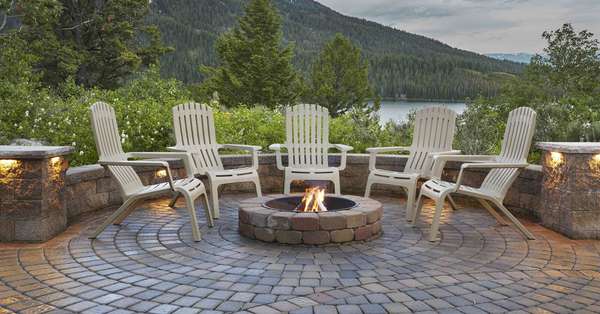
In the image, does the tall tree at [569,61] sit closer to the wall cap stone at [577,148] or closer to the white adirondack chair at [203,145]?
the wall cap stone at [577,148]

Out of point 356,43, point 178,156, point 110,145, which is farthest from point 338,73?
point 110,145

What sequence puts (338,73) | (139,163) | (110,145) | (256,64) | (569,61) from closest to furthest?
(139,163) → (110,145) → (569,61) → (256,64) → (338,73)

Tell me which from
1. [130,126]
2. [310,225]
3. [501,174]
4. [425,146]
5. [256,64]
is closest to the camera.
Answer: [310,225]

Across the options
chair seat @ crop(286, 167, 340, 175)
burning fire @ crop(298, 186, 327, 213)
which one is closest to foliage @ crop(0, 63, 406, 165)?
chair seat @ crop(286, 167, 340, 175)

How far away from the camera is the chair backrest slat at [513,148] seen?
4160 millimetres

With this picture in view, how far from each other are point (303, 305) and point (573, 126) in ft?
17.6

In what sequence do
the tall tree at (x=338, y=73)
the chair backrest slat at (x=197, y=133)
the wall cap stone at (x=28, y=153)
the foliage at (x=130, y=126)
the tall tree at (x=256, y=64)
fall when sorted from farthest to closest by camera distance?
the tall tree at (x=338, y=73) → the tall tree at (x=256, y=64) → the foliage at (x=130, y=126) → the chair backrest slat at (x=197, y=133) → the wall cap stone at (x=28, y=153)

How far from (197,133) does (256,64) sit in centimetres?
2831

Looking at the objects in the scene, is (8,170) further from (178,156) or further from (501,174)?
(501,174)

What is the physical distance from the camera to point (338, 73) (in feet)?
141

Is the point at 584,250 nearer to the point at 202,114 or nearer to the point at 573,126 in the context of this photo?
the point at 573,126

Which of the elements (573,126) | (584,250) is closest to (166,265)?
(584,250)

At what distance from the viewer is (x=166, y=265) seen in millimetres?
3307

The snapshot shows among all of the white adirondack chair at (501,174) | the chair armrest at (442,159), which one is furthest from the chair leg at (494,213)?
the chair armrest at (442,159)
